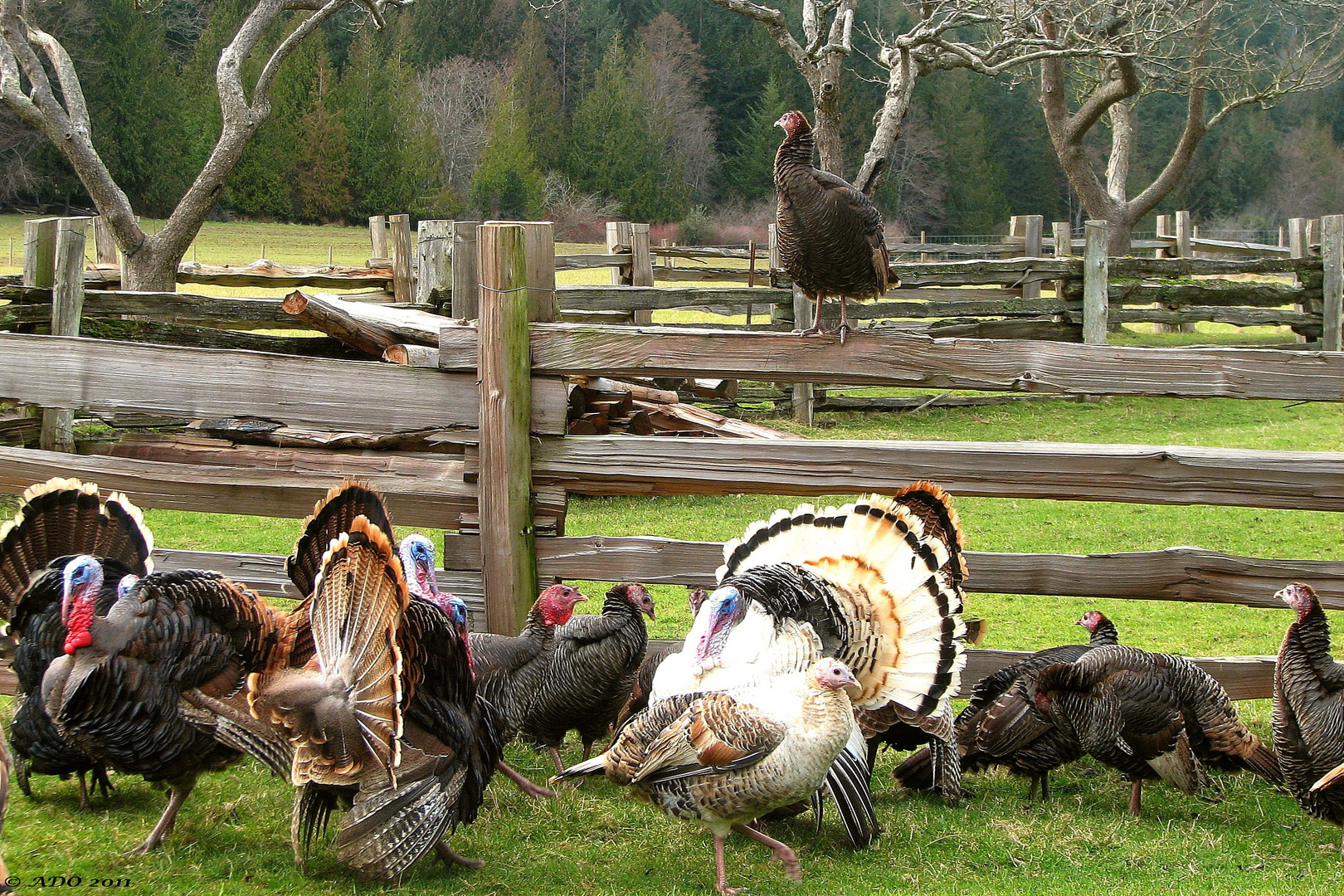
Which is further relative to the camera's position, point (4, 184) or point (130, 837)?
point (4, 184)

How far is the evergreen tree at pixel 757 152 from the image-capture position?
4400 centimetres

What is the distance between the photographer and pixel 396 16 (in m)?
47.2

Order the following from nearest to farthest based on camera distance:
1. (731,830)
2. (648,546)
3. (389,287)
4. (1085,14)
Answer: (731,830)
(648,546)
(389,287)
(1085,14)

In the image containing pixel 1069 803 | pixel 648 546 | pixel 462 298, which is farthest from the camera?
pixel 462 298

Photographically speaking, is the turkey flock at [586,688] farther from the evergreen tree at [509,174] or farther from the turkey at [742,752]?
the evergreen tree at [509,174]

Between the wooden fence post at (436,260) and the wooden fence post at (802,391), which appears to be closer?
the wooden fence post at (436,260)

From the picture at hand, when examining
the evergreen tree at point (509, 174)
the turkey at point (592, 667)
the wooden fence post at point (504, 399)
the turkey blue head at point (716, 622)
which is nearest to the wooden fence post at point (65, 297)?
the wooden fence post at point (504, 399)

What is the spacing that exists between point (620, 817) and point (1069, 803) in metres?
1.86

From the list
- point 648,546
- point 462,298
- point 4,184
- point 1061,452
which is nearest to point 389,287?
point 462,298

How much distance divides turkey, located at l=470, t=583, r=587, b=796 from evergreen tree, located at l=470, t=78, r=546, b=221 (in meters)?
37.1

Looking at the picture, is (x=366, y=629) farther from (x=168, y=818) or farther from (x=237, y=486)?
(x=237, y=486)

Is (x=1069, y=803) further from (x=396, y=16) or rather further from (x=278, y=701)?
(x=396, y=16)

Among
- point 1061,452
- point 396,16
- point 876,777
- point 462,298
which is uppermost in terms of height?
point 396,16

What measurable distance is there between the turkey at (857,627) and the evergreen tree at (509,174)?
3770 cm
